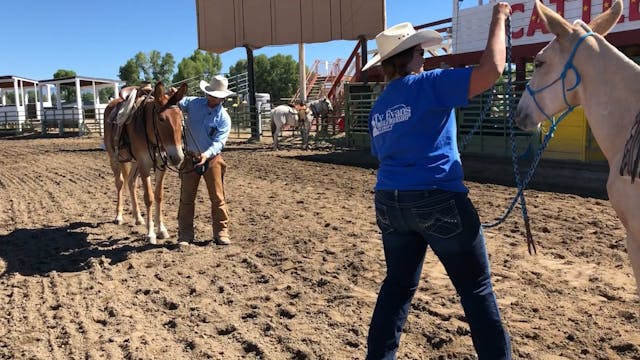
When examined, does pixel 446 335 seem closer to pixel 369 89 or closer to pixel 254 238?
pixel 254 238

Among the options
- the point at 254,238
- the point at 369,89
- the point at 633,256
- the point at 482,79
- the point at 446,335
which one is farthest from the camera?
the point at 369,89

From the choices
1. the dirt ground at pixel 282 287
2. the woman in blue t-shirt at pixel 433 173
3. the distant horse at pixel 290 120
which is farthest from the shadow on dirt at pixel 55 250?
the distant horse at pixel 290 120

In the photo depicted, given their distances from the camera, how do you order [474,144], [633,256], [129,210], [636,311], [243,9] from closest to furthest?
1. [633,256]
2. [636,311]
3. [129,210]
4. [474,144]
5. [243,9]

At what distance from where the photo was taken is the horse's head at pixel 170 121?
5.50 m

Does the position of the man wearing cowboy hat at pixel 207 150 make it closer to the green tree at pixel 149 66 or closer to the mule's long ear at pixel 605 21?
the mule's long ear at pixel 605 21

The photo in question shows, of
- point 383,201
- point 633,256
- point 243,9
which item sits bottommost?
point 633,256

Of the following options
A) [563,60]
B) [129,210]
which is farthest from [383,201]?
[129,210]

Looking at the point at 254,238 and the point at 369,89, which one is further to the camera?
the point at 369,89

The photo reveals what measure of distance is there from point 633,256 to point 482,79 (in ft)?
3.77

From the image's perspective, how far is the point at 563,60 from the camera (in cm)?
257

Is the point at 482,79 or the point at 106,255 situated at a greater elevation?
the point at 482,79

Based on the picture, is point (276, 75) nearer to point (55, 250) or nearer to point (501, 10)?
point (55, 250)

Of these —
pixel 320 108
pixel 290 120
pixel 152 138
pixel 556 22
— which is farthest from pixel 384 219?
pixel 320 108

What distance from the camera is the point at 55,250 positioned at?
5891mm
